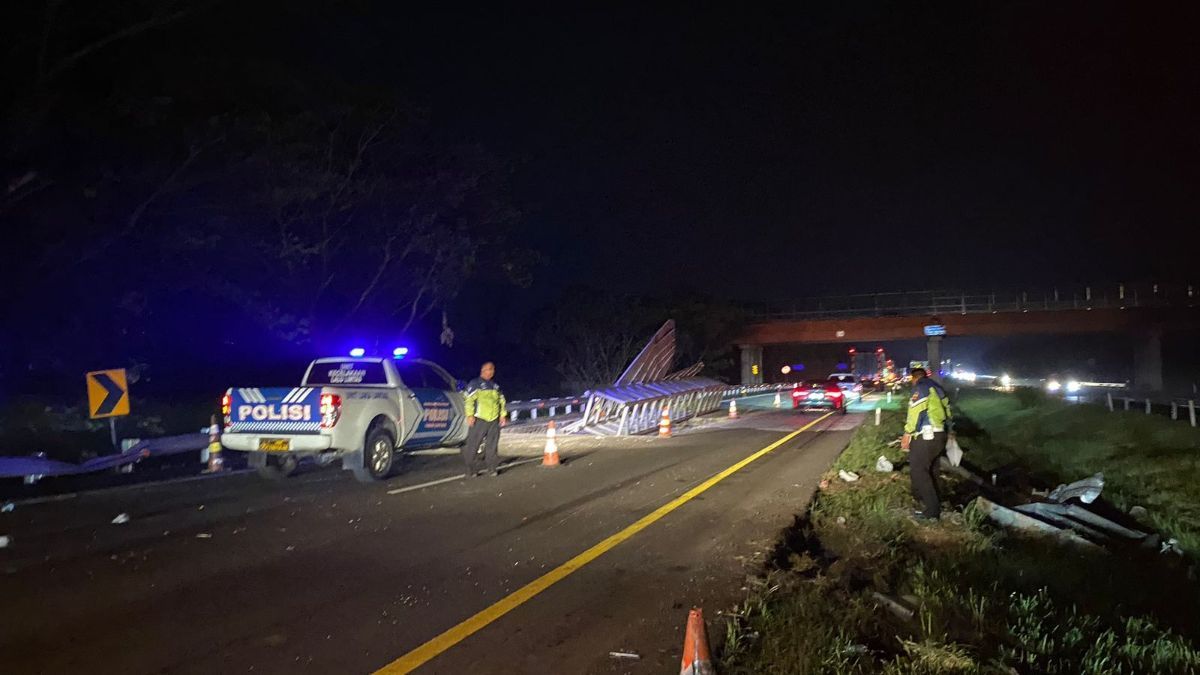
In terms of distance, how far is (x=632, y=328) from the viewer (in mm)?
51594

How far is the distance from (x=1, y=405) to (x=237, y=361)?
971cm

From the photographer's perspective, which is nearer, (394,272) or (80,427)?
(80,427)

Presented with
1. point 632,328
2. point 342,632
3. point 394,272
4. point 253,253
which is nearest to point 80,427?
point 253,253

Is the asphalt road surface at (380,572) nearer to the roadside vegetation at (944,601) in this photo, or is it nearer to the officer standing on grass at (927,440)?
the roadside vegetation at (944,601)

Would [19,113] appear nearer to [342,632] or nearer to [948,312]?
[342,632]

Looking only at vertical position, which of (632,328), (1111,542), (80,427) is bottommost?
(1111,542)

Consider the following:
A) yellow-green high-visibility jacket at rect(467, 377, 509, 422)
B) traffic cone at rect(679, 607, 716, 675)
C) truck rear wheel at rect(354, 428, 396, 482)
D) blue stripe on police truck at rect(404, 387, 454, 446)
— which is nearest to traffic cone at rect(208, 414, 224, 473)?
truck rear wheel at rect(354, 428, 396, 482)

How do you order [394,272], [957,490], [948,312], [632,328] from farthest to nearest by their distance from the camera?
[948,312] < [632,328] < [394,272] < [957,490]

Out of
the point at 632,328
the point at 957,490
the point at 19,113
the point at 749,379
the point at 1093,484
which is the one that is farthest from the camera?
the point at 749,379

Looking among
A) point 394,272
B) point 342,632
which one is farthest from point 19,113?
point 394,272

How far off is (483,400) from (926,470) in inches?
257

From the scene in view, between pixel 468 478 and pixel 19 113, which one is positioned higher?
pixel 19 113

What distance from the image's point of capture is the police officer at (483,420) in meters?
13.4

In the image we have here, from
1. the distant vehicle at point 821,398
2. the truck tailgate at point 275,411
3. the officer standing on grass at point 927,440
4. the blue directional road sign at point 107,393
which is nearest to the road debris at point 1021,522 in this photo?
the officer standing on grass at point 927,440
